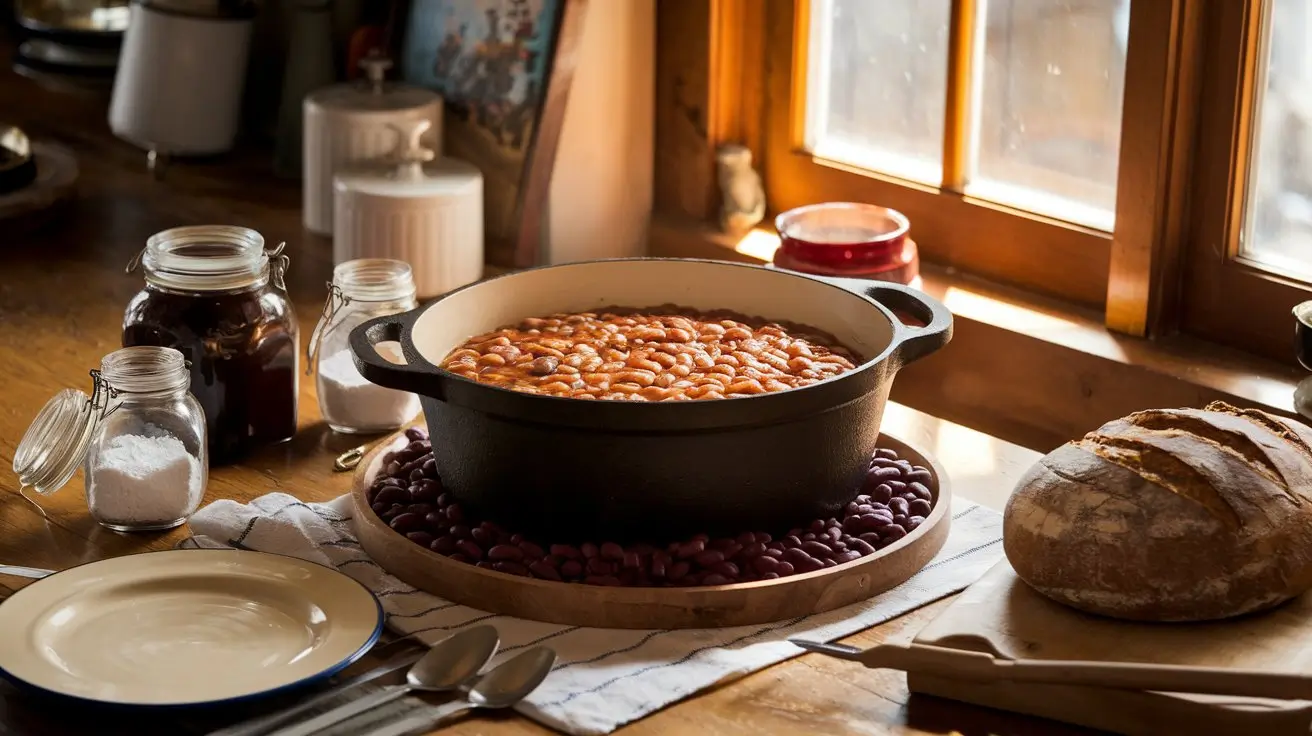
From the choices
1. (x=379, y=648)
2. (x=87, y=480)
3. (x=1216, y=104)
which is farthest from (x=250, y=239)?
(x=1216, y=104)

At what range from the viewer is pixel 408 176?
231 centimetres

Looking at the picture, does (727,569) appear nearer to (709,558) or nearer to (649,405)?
(709,558)

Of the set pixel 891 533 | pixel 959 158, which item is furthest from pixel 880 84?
pixel 891 533

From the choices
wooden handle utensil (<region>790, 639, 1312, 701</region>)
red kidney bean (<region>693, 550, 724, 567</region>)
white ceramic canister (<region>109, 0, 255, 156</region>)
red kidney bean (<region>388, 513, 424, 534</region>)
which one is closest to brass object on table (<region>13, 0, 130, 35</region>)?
white ceramic canister (<region>109, 0, 255, 156</region>)

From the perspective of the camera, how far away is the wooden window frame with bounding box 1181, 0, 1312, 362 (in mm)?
1811

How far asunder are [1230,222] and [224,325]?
3.65 ft

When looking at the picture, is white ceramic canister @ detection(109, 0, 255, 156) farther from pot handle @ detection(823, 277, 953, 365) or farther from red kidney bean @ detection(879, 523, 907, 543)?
red kidney bean @ detection(879, 523, 907, 543)

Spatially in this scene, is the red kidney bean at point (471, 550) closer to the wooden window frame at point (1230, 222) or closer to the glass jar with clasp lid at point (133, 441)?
the glass jar with clasp lid at point (133, 441)

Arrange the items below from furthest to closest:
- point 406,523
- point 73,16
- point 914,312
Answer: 1. point 73,16
2. point 914,312
3. point 406,523

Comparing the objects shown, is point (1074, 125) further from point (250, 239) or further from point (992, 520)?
point (250, 239)

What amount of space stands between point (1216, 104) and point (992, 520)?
61cm

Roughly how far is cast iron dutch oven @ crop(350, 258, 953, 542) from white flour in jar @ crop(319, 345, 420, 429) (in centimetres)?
26

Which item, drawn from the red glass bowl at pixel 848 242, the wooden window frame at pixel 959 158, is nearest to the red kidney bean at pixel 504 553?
the red glass bowl at pixel 848 242

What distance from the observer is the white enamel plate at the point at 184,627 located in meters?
1.21
